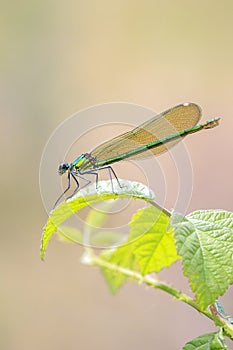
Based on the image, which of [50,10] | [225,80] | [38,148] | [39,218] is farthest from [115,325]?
[50,10]

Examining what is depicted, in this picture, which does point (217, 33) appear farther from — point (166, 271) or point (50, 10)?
point (166, 271)

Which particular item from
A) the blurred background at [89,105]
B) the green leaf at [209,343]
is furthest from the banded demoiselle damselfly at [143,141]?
the blurred background at [89,105]

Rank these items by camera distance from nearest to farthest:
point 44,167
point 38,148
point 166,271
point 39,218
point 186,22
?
point 44,167 → point 166,271 → point 39,218 → point 38,148 → point 186,22

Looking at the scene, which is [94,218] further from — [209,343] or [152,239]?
[209,343]

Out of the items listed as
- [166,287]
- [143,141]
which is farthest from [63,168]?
[166,287]

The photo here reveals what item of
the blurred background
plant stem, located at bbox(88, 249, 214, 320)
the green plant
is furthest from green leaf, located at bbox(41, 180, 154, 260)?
the blurred background

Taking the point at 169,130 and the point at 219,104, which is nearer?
the point at 169,130

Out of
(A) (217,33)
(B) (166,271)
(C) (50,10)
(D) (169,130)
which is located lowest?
(B) (166,271)
